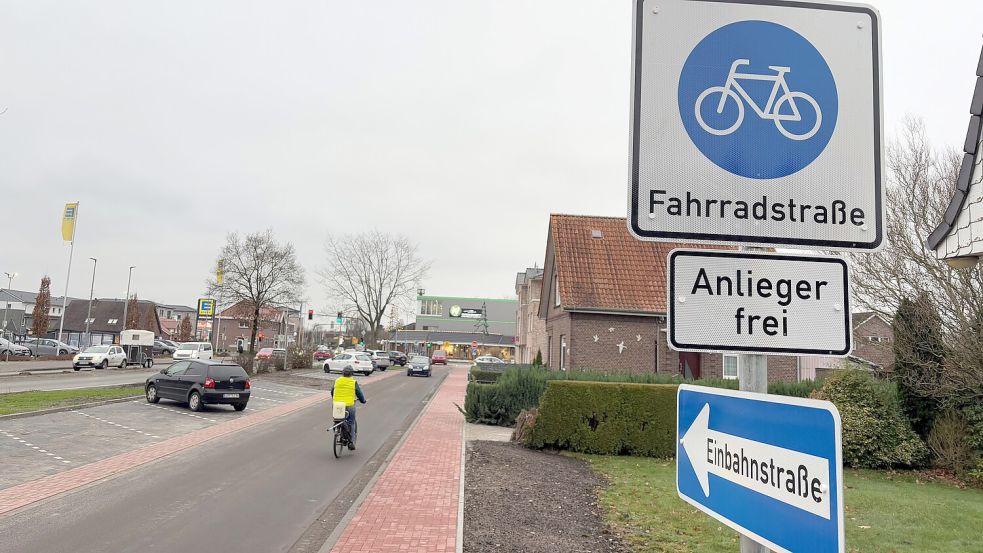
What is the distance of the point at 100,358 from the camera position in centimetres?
3866

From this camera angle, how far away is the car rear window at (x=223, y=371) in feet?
65.2

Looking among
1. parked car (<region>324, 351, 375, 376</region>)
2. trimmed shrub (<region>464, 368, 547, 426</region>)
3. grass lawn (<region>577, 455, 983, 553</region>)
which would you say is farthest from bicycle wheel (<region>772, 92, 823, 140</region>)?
parked car (<region>324, 351, 375, 376</region>)

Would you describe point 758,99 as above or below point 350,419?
above

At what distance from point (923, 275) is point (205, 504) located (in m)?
15.9

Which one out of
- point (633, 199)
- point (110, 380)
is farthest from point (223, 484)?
point (110, 380)

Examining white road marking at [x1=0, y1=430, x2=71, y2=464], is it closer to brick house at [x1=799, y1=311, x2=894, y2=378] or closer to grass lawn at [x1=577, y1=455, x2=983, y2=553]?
grass lawn at [x1=577, y1=455, x2=983, y2=553]

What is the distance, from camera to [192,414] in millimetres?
19047

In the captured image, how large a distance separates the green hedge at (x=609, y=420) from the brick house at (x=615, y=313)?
895 centimetres

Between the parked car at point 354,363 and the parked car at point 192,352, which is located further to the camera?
the parked car at point 192,352

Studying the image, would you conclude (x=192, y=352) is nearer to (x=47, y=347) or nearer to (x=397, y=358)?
(x=47, y=347)

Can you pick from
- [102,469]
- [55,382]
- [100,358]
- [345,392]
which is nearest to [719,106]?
[345,392]

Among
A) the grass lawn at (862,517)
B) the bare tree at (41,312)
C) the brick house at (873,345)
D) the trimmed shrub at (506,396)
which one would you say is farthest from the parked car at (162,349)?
the brick house at (873,345)

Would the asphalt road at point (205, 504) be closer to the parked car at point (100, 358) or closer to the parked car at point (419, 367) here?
the parked car at point (100, 358)

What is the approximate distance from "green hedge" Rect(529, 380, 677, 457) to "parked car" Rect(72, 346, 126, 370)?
35.5 m
